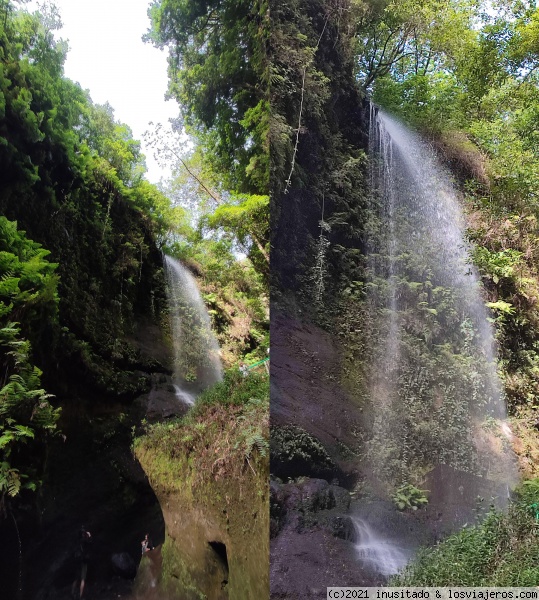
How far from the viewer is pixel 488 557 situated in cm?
291

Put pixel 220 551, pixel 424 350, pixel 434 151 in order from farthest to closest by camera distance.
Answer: pixel 434 151
pixel 424 350
pixel 220 551

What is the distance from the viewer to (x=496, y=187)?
354 cm

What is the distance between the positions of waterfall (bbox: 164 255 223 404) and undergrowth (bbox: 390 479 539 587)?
1.89 metres

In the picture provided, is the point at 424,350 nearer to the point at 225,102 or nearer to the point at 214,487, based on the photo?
the point at 214,487

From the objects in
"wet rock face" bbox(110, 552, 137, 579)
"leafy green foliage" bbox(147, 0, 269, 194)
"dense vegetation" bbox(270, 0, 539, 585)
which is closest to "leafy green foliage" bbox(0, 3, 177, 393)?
"leafy green foliage" bbox(147, 0, 269, 194)

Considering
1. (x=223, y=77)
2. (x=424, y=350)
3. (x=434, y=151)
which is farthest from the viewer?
(x=434, y=151)

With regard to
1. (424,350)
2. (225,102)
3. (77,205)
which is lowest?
(424,350)

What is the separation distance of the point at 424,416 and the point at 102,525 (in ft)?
7.62

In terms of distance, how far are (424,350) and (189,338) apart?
5.96 ft

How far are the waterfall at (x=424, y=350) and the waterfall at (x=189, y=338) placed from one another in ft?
4.06

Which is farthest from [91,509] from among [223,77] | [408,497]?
[223,77]

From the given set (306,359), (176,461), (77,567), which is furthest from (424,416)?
(77,567)

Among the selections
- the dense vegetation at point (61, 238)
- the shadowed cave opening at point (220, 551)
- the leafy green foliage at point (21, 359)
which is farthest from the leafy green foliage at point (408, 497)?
the leafy green foliage at point (21, 359)

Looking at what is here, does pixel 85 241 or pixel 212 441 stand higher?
pixel 85 241
